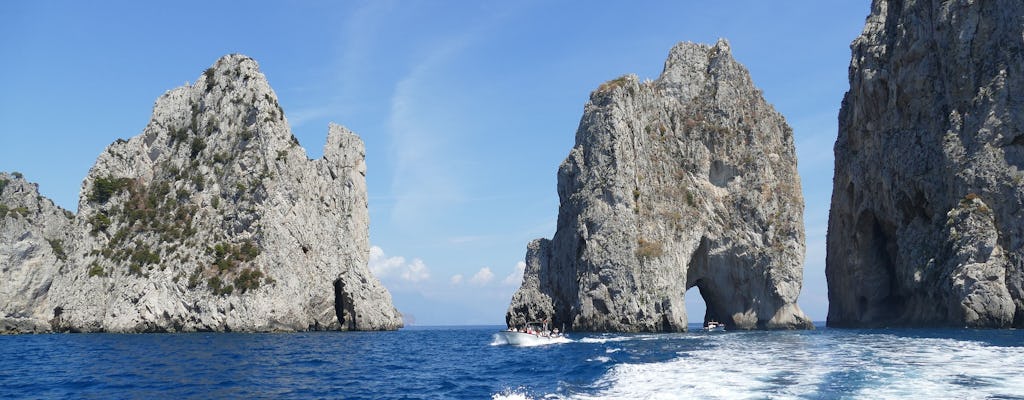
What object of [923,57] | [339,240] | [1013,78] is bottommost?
[339,240]

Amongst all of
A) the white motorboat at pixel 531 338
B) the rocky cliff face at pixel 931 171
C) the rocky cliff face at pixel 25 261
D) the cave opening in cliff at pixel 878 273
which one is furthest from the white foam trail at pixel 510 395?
the rocky cliff face at pixel 25 261

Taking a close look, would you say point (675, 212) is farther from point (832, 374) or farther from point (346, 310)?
point (832, 374)

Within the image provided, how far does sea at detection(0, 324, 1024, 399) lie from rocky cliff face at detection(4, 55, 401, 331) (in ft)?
109

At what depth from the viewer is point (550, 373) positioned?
120 feet

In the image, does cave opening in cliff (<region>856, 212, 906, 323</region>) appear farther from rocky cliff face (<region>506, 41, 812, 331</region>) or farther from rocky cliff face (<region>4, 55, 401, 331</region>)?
rocky cliff face (<region>4, 55, 401, 331</region>)

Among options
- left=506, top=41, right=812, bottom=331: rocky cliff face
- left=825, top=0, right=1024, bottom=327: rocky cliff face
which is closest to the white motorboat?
left=506, top=41, right=812, bottom=331: rocky cliff face

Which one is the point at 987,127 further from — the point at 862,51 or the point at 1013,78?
the point at 862,51

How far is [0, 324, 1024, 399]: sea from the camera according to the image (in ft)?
87.5

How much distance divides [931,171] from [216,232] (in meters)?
83.1

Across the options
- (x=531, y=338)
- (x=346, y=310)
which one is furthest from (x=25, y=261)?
(x=531, y=338)

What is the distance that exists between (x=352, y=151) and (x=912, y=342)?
8944 cm

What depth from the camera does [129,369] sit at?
3697 cm

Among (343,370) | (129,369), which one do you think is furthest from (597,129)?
(129,369)

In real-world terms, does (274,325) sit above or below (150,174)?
below
